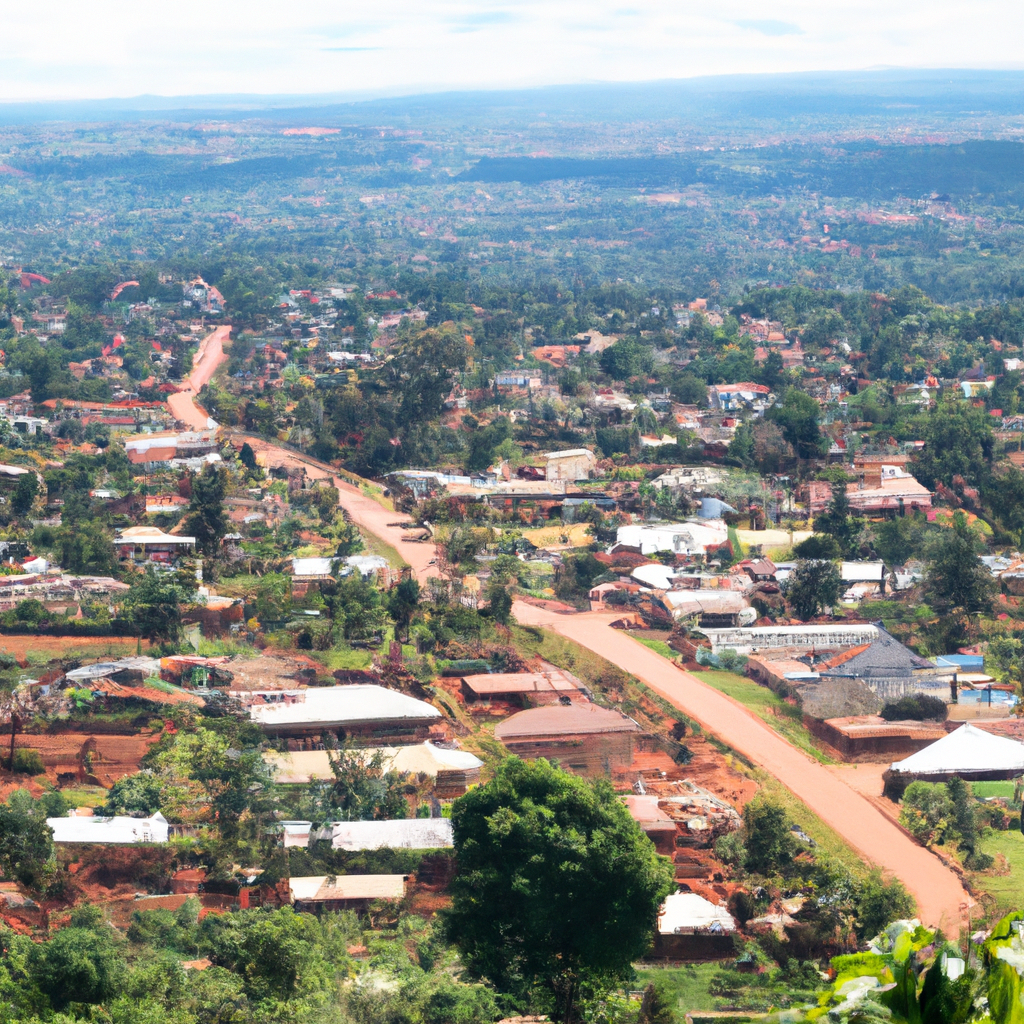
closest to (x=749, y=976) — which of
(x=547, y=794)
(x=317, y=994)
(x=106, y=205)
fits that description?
(x=547, y=794)


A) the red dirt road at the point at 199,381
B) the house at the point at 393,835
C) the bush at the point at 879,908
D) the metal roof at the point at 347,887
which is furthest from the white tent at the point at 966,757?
the red dirt road at the point at 199,381

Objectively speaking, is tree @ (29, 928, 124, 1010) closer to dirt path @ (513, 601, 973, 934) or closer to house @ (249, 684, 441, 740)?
house @ (249, 684, 441, 740)

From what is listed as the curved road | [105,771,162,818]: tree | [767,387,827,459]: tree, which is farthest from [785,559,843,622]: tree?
[105,771,162,818]: tree

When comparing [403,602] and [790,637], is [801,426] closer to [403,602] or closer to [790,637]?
[790,637]

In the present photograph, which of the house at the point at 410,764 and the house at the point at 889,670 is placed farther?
the house at the point at 889,670

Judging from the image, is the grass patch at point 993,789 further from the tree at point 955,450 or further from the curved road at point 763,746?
the tree at point 955,450

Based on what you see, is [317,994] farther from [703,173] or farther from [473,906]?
[703,173]

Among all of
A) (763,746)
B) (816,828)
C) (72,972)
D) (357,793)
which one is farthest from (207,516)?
(72,972)
